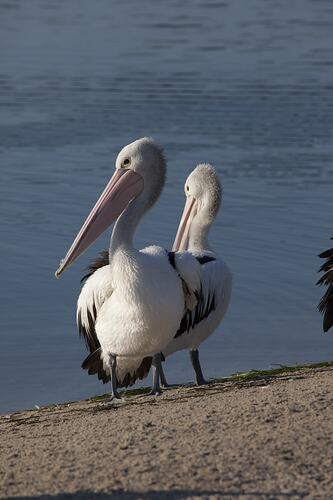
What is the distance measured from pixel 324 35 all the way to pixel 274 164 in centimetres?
988

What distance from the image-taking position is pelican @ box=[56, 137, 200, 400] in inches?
237

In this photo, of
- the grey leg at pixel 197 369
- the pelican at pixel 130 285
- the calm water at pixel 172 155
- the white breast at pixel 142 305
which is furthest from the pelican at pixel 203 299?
the calm water at pixel 172 155

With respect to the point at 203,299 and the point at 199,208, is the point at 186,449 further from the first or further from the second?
the point at 199,208

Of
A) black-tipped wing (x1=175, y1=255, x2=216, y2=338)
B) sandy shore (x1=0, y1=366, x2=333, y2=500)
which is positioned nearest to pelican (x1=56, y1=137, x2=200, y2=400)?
black-tipped wing (x1=175, y1=255, x2=216, y2=338)

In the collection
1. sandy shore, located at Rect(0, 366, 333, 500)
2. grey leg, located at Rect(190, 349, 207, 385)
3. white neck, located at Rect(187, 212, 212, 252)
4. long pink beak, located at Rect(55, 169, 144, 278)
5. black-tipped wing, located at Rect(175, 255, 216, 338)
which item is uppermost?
long pink beak, located at Rect(55, 169, 144, 278)

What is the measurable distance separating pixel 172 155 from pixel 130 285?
22.8ft

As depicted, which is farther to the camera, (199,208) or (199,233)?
(199,208)

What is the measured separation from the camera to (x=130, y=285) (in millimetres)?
6004

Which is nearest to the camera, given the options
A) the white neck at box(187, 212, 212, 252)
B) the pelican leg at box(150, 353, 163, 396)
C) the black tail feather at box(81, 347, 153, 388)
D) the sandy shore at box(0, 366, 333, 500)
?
the sandy shore at box(0, 366, 333, 500)

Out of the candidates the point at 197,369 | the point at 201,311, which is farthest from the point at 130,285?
the point at 197,369

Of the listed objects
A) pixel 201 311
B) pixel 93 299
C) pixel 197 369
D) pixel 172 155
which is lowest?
pixel 197 369

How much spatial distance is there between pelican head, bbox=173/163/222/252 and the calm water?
83 centimetres

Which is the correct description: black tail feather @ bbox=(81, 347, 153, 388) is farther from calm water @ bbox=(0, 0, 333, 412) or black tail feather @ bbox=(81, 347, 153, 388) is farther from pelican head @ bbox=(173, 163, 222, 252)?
pelican head @ bbox=(173, 163, 222, 252)

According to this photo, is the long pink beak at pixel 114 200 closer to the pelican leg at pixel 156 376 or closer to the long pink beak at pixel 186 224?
the pelican leg at pixel 156 376
